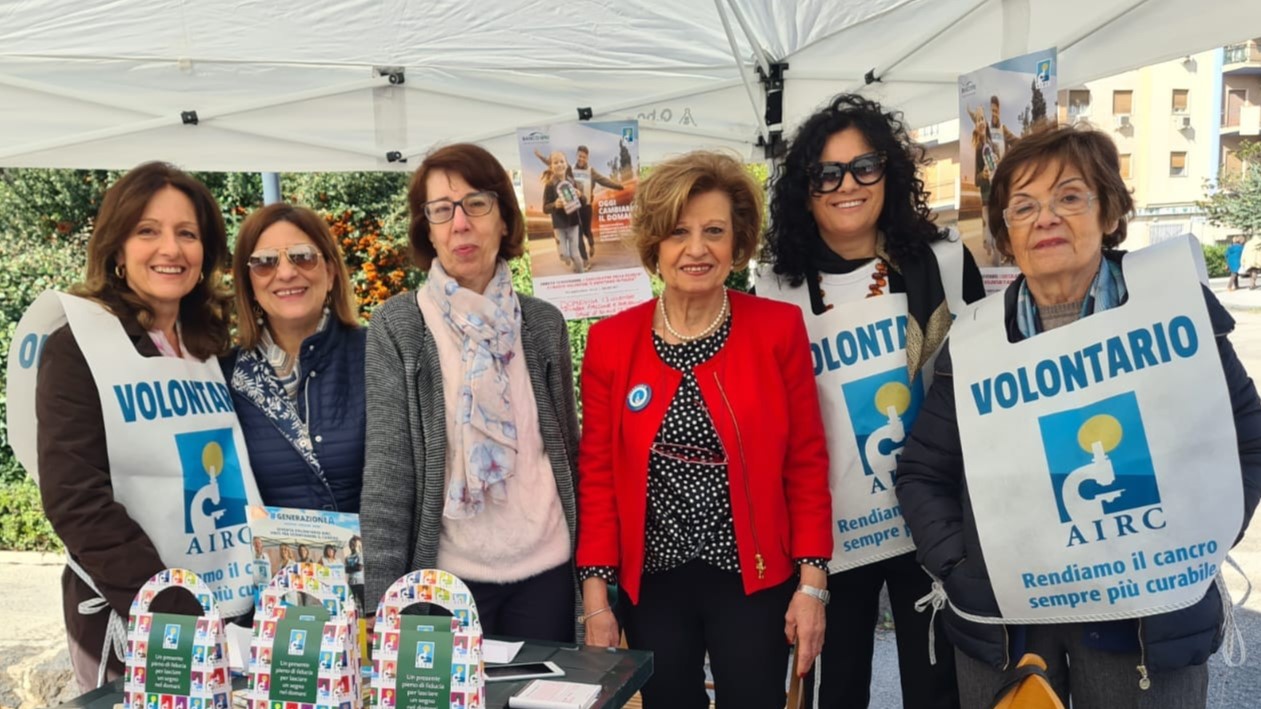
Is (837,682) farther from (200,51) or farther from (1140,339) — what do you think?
(200,51)

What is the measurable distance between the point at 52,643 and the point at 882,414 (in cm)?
491

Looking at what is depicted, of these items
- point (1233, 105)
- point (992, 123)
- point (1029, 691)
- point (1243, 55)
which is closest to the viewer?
point (1029, 691)

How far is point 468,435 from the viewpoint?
2.08 metres

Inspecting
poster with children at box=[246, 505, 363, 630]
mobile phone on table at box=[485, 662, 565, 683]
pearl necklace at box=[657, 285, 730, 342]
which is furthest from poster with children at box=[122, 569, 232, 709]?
pearl necklace at box=[657, 285, 730, 342]

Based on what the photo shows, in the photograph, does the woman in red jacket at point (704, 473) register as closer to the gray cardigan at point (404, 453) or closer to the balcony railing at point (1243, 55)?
the gray cardigan at point (404, 453)

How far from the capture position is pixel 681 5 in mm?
3297

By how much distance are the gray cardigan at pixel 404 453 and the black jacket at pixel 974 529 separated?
840 millimetres

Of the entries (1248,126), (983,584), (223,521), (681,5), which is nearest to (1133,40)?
(681,5)

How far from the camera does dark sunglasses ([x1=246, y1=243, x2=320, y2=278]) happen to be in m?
2.26

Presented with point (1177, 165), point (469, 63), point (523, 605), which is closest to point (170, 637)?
point (523, 605)

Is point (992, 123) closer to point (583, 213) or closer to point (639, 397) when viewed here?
point (639, 397)

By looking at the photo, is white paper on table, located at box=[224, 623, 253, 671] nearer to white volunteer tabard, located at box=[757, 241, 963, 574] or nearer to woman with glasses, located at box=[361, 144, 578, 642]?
woman with glasses, located at box=[361, 144, 578, 642]

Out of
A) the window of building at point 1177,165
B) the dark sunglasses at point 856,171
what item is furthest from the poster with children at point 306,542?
the window of building at point 1177,165

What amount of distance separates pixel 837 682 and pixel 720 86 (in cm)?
251
